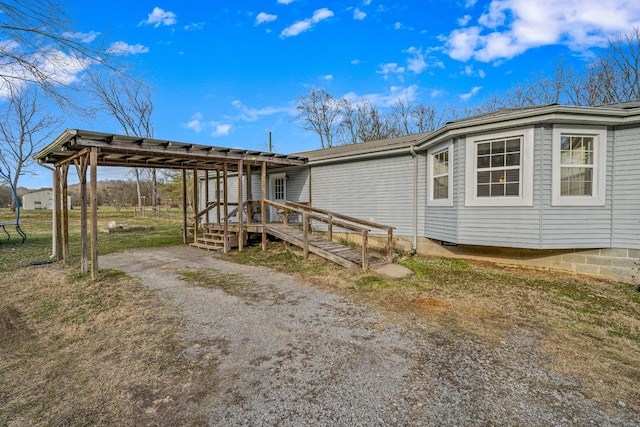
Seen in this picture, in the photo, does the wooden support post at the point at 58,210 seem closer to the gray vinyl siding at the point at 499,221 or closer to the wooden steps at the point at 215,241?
the wooden steps at the point at 215,241

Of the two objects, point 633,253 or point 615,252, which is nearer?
point 633,253

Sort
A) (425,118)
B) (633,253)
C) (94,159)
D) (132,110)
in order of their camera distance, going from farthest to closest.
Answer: (132,110) → (425,118) → (94,159) → (633,253)

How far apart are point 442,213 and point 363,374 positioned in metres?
5.82

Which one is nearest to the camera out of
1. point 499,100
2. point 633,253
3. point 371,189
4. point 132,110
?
point 633,253

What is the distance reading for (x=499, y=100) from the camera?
2056 cm

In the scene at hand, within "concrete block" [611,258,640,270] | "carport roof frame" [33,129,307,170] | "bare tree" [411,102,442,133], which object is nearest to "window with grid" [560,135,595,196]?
"concrete block" [611,258,640,270]

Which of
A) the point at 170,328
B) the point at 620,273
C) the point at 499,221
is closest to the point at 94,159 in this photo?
the point at 170,328

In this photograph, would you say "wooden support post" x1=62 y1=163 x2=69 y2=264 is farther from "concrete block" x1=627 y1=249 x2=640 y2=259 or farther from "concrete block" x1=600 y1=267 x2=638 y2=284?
"concrete block" x1=627 y1=249 x2=640 y2=259

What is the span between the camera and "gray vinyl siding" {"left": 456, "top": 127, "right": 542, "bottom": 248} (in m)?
6.26

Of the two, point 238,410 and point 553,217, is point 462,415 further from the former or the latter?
point 553,217

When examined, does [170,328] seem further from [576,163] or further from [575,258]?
[576,163]

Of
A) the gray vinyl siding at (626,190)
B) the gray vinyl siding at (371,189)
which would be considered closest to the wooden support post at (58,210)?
the gray vinyl siding at (371,189)

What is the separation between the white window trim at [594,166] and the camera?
20.2 feet

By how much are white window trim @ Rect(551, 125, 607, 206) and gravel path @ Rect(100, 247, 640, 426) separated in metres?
3.98
